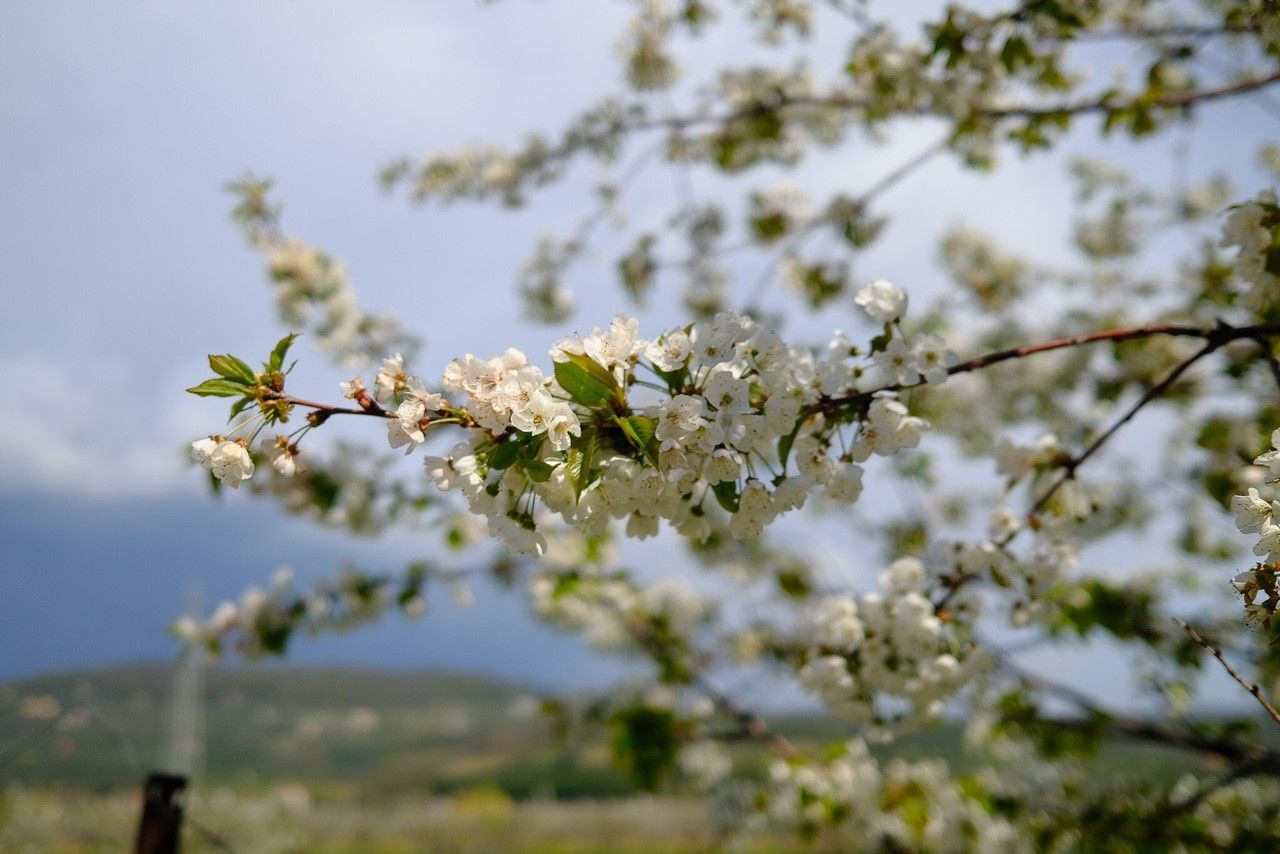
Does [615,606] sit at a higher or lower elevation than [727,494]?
higher

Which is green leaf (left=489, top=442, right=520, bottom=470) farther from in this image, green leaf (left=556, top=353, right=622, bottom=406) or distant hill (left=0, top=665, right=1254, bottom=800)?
distant hill (left=0, top=665, right=1254, bottom=800)

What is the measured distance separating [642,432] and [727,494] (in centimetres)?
19

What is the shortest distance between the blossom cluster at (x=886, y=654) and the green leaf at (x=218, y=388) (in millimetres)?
1228

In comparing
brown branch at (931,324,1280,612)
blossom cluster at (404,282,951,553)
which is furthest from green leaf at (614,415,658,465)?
brown branch at (931,324,1280,612)

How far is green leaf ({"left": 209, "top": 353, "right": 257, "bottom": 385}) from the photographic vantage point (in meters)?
1.07

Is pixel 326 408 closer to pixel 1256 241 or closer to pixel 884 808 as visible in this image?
pixel 1256 241

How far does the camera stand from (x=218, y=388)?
1.08 metres

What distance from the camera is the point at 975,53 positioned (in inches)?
94.3

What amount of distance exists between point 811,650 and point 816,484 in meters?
0.66

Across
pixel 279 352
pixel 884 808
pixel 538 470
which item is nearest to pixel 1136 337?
pixel 538 470

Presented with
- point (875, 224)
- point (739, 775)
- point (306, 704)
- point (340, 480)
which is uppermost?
point (306, 704)

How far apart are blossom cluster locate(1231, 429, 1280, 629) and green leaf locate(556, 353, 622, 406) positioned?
→ 84cm

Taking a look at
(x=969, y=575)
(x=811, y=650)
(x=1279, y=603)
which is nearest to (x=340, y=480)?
(x=811, y=650)

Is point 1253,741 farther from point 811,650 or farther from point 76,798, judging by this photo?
point 76,798
